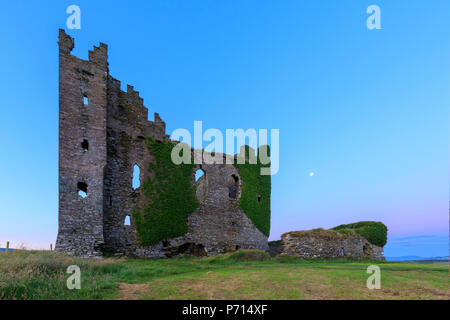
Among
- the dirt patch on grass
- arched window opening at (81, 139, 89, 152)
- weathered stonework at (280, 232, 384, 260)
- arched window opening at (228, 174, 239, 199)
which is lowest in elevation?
weathered stonework at (280, 232, 384, 260)

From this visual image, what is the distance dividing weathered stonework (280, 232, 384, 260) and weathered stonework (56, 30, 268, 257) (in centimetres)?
532

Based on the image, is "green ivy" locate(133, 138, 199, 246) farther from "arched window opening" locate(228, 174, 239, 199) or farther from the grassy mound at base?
"arched window opening" locate(228, 174, 239, 199)

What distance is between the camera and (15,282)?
249 inches

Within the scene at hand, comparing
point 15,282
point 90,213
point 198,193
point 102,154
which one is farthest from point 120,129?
point 15,282

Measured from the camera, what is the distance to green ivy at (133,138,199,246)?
721 inches

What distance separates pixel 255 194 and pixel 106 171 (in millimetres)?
13690

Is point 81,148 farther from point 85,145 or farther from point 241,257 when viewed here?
point 241,257

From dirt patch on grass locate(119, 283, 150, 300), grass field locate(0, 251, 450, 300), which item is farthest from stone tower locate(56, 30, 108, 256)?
dirt patch on grass locate(119, 283, 150, 300)

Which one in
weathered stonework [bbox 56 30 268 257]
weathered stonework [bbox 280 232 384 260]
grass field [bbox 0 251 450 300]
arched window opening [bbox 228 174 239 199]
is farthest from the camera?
arched window opening [bbox 228 174 239 199]

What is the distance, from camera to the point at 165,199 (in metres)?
19.5

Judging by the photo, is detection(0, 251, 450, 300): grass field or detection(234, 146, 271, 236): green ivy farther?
detection(234, 146, 271, 236): green ivy
